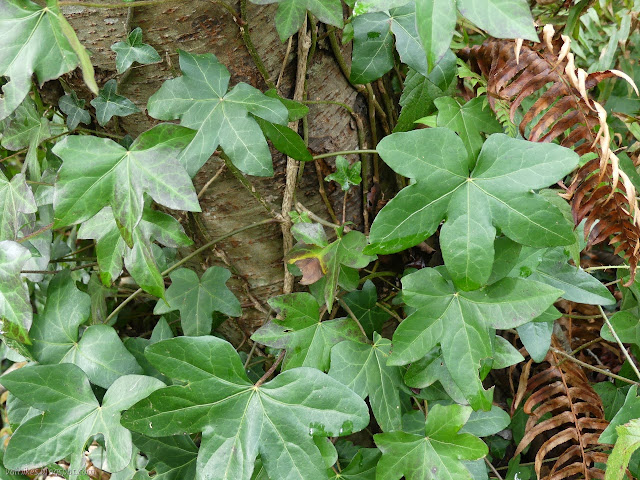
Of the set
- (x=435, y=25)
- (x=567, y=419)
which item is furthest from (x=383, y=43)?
(x=567, y=419)

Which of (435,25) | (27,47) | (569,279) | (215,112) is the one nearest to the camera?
(435,25)

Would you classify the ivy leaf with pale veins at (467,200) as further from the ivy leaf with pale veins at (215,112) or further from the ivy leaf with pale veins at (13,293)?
the ivy leaf with pale veins at (13,293)

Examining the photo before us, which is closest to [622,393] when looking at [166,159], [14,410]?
[166,159]

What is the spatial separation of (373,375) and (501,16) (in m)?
0.55

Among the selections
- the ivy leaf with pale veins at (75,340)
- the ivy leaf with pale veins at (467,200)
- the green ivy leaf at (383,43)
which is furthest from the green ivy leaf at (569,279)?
the ivy leaf with pale veins at (75,340)

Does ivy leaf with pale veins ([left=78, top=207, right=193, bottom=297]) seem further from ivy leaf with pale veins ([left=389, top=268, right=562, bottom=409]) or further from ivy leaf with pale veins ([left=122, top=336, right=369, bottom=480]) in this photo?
ivy leaf with pale veins ([left=389, top=268, right=562, bottom=409])

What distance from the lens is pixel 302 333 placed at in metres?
0.87

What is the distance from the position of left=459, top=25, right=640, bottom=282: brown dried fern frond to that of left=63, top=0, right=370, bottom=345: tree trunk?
289 mm

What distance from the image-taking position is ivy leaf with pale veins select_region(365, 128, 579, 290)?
0.73 metres

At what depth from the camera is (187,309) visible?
38.9 inches

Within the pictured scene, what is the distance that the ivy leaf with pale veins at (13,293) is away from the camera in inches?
31.5

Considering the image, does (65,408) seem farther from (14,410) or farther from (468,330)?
(468,330)

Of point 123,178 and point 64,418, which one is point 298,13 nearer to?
point 123,178

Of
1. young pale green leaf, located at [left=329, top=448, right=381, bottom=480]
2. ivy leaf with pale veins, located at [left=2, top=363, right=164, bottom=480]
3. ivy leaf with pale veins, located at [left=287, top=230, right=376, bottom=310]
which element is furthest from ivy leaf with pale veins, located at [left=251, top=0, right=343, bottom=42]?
young pale green leaf, located at [left=329, top=448, right=381, bottom=480]
